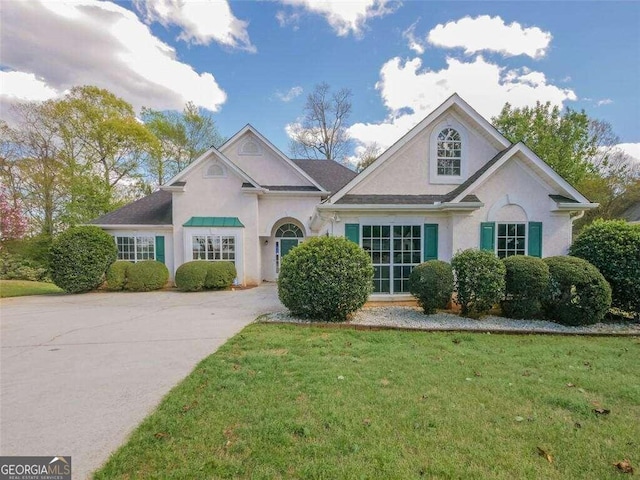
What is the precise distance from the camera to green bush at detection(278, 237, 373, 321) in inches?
291

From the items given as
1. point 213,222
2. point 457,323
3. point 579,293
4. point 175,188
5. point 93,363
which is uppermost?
point 175,188

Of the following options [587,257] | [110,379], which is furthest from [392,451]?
[587,257]

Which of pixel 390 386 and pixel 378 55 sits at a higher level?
pixel 378 55

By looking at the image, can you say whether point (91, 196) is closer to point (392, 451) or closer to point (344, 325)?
point (344, 325)

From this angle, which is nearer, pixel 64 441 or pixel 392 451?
pixel 392 451

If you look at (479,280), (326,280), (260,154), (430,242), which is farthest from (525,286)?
(260,154)

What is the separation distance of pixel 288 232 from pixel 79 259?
9.65m

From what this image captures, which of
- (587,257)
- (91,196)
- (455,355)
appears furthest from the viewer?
(91,196)

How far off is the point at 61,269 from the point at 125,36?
34.6 feet

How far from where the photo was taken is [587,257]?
26.1 ft

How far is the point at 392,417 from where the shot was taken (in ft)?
10.6

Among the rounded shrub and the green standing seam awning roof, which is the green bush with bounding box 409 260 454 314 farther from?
the green standing seam awning roof

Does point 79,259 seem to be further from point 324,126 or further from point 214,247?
point 324,126

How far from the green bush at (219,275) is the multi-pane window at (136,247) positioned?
389 cm
